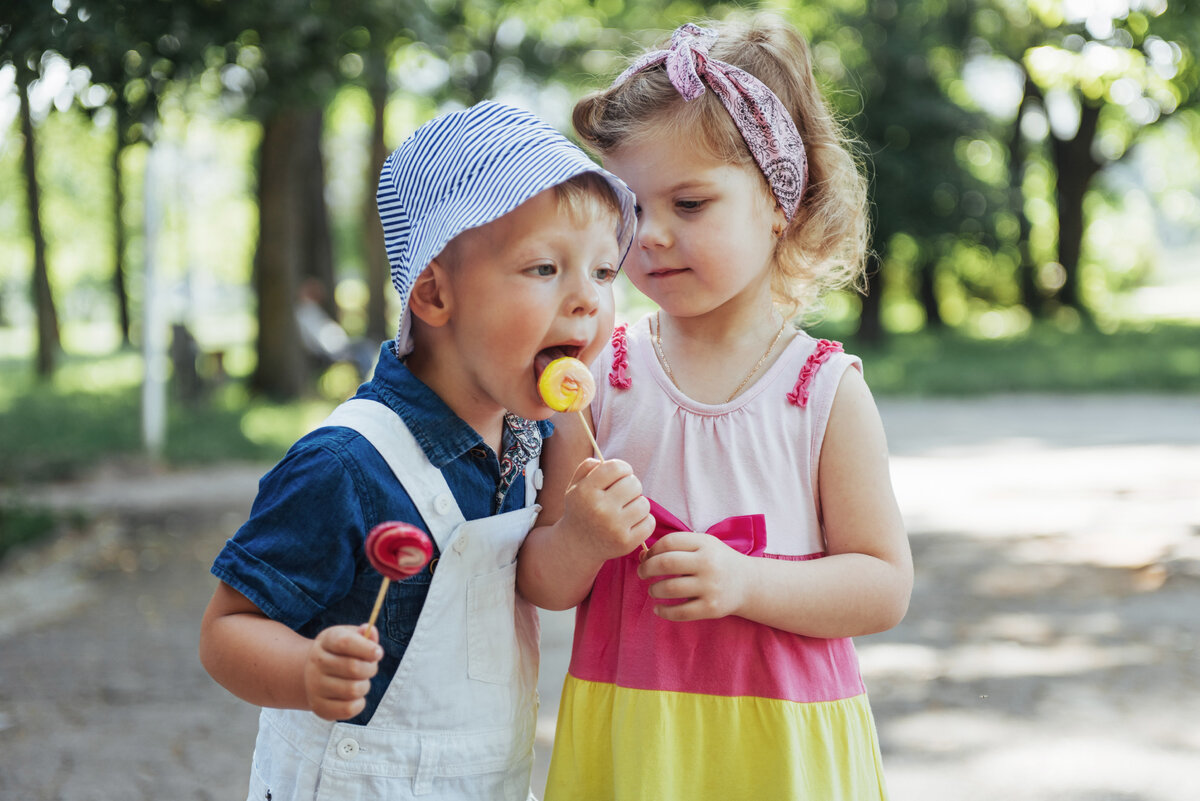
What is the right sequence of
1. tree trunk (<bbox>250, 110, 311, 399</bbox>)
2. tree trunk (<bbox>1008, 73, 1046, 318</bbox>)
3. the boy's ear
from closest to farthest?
the boy's ear
tree trunk (<bbox>250, 110, 311, 399</bbox>)
tree trunk (<bbox>1008, 73, 1046, 318</bbox>)

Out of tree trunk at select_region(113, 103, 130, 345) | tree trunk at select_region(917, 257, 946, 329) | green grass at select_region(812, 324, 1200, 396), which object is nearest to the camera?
green grass at select_region(812, 324, 1200, 396)

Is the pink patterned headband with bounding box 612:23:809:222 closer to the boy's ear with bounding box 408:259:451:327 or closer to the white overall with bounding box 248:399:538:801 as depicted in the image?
the boy's ear with bounding box 408:259:451:327

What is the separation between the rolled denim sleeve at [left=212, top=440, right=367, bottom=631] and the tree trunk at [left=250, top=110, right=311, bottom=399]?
1174 cm

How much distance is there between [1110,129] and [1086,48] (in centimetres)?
2550

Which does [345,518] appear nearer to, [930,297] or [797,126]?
[797,126]

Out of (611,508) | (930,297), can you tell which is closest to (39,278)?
(930,297)

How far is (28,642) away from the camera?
528 cm

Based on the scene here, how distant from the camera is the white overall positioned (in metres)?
1.67

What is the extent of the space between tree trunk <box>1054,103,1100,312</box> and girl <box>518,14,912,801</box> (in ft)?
92.1

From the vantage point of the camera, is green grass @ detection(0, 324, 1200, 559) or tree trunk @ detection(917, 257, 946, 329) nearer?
green grass @ detection(0, 324, 1200, 559)

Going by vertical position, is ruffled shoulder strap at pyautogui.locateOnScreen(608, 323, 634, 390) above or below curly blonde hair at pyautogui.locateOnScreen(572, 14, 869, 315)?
below

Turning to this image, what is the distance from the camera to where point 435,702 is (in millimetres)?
1692

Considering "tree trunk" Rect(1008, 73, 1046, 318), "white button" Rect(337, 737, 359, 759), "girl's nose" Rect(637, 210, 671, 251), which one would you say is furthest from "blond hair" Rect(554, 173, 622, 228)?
"tree trunk" Rect(1008, 73, 1046, 318)

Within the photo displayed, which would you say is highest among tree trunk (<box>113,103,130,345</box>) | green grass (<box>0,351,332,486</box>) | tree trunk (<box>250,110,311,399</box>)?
tree trunk (<box>113,103,130,345</box>)
